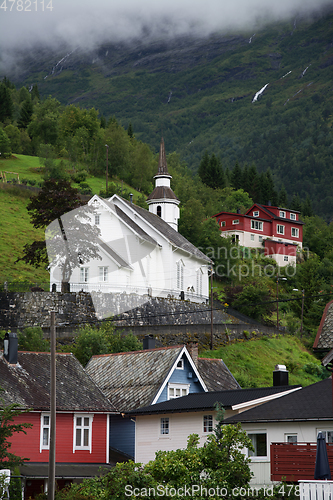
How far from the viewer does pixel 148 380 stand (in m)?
32.8

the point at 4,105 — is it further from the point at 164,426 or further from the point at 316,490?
the point at 316,490

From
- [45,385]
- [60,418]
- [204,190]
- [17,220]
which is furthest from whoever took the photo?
[204,190]

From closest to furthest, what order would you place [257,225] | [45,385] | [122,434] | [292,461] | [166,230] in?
[292,461] < [45,385] < [122,434] < [166,230] < [257,225]

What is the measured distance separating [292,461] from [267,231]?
8298cm

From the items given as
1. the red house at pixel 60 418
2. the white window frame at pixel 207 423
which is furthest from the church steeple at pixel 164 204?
the white window frame at pixel 207 423

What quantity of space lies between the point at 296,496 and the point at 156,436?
1002 cm

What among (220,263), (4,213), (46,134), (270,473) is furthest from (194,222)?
(270,473)

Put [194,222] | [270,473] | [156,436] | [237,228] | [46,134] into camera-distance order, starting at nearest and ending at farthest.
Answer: [270,473] → [156,436] → [194,222] → [237,228] → [46,134]

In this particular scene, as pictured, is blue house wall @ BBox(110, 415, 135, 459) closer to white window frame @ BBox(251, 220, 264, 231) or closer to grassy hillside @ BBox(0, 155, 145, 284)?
grassy hillside @ BBox(0, 155, 145, 284)

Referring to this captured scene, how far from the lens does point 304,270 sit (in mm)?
78500

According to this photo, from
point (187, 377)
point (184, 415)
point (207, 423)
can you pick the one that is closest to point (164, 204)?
point (187, 377)

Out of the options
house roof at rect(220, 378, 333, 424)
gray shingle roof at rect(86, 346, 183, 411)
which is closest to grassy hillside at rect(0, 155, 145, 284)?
gray shingle roof at rect(86, 346, 183, 411)

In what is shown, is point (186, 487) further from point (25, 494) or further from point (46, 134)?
point (46, 134)

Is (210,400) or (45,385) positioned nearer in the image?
(210,400)
